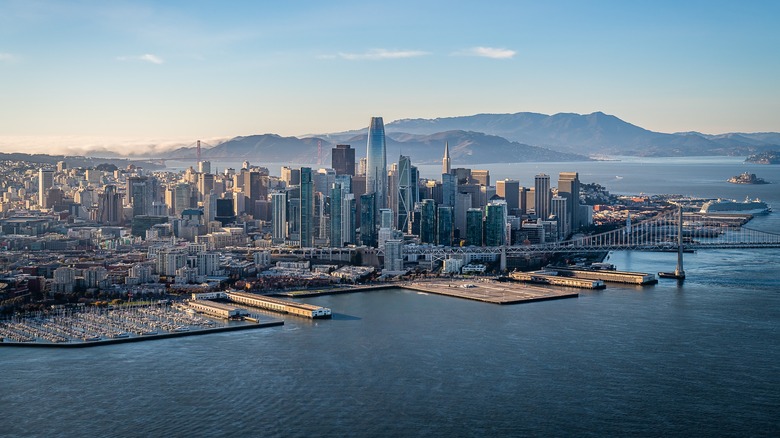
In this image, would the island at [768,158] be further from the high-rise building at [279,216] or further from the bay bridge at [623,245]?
the high-rise building at [279,216]

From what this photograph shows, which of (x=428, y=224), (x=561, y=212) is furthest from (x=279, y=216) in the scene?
(x=561, y=212)

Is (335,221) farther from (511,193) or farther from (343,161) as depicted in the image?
(343,161)

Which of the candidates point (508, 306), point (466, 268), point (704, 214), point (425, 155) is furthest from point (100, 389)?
point (425, 155)

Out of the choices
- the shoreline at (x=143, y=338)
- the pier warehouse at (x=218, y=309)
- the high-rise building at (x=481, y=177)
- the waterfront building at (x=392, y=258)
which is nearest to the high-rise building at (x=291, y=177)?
the high-rise building at (x=481, y=177)

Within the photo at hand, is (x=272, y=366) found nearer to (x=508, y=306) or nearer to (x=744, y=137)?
(x=508, y=306)

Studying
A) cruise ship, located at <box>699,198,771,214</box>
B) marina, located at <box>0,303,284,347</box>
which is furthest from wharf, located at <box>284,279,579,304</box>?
cruise ship, located at <box>699,198,771,214</box>

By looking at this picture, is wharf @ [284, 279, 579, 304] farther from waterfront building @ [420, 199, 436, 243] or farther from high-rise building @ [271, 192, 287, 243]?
high-rise building @ [271, 192, 287, 243]
